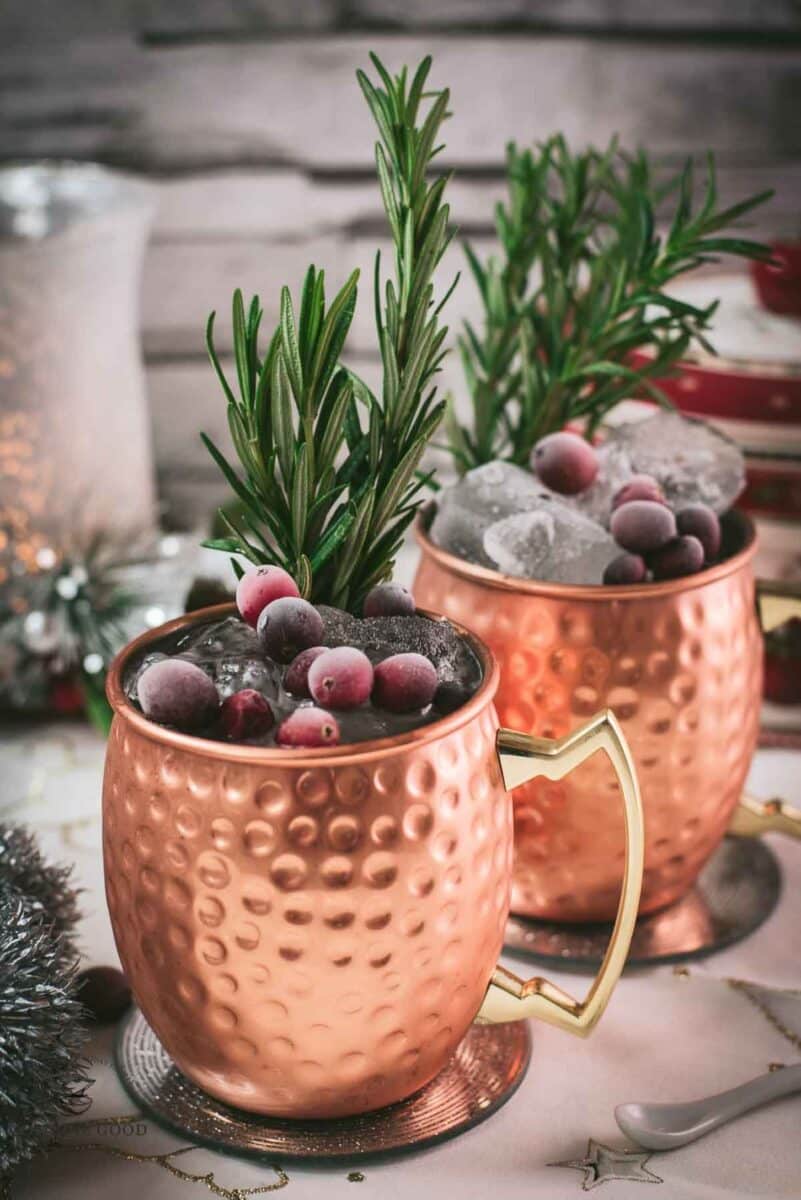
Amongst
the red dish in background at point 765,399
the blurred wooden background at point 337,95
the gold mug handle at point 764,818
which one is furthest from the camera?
the blurred wooden background at point 337,95

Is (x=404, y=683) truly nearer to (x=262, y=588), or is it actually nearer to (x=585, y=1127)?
(x=262, y=588)

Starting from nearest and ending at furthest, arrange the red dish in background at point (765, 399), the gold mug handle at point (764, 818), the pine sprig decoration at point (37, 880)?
1. the pine sprig decoration at point (37, 880)
2. the gold mug handle at point (764, 818)
3. the red dish in background at point (765, 399)

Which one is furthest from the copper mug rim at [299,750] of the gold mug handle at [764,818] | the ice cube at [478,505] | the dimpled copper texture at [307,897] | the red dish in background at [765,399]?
the red dish in background at [765,399]

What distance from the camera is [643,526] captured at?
0.48 meters

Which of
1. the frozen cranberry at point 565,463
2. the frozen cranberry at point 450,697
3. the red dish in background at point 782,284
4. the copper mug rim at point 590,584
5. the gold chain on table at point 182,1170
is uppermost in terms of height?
the red dish in background at point 782,284

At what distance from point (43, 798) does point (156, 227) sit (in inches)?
22.5

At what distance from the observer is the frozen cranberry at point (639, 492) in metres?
0.51

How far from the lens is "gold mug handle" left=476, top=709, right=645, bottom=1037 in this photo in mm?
404

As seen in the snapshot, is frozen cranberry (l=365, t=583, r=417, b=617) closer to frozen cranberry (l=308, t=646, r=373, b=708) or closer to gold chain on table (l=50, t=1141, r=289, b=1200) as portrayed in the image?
frozen cranberry (l=308, t=646, r=373, b=708)

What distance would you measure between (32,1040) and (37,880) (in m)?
0.10

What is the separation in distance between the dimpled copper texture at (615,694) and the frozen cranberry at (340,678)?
0.11 m

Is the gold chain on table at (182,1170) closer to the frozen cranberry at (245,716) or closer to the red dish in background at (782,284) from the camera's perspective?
the frozen cranberry at (245,716)

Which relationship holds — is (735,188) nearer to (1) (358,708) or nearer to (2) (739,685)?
(2) (739,685)

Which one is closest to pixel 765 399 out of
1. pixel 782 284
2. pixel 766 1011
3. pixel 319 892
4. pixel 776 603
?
pixel 782 284
